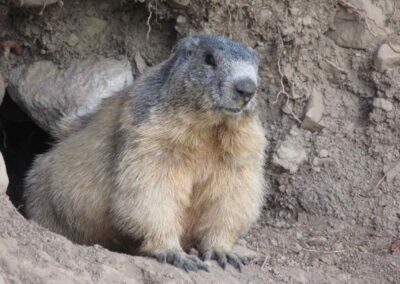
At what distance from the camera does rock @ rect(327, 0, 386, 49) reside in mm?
6996

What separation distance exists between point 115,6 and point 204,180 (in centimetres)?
269

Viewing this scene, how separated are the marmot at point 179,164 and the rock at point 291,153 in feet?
3.32

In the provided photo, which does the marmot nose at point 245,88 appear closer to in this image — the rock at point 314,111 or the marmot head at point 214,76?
the marmot head at point 214,76

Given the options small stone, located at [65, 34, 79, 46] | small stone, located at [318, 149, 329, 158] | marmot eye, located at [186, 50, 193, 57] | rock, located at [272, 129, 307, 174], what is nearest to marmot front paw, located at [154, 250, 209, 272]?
marmot eye, located at [186, 50, 193, 57]

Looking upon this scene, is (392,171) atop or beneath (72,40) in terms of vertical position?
beneath

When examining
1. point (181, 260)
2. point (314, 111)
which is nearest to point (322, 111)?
point (314, 111)

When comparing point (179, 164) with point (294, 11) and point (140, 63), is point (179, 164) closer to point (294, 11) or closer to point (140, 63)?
point (294, 11)

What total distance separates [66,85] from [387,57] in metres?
3.18

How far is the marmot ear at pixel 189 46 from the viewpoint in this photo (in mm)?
5934

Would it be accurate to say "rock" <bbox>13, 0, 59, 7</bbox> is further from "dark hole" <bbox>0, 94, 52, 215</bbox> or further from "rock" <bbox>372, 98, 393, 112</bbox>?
"rock" <bbox>372, 98, 393, 112</bbox>

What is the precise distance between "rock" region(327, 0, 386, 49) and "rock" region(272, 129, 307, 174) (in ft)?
3.18

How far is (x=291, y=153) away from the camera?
723cm

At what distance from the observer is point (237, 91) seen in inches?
209

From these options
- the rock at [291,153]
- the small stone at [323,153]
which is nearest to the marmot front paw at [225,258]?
the rock at [291,153]
